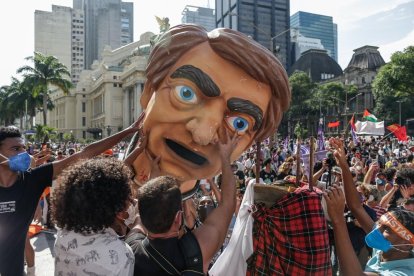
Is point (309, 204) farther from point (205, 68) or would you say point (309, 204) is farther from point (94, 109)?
point (94, 109)

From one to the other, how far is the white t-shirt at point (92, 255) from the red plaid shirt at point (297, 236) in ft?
2.77

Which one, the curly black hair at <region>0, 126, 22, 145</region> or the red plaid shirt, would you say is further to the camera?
the curly black hair at <region>0, 126, 22, 145</region>

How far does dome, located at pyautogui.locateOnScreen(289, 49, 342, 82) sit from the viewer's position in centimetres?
7375

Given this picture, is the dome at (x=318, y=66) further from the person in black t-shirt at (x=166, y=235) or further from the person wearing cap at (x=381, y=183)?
the person in black t-shirt at (x=166, y=235)

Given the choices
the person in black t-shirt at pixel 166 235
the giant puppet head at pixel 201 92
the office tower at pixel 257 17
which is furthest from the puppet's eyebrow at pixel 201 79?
the office tower at pixel 257 17

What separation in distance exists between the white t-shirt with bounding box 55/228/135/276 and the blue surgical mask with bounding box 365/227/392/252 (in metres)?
1.37

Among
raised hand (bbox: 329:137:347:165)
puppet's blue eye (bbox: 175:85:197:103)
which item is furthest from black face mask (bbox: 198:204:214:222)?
raised hand (bbox: 329:137:347:165)

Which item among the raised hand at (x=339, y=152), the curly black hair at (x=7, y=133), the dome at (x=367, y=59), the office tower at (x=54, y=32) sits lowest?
the raised hand at (x=339, y=152)

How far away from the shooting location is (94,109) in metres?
80.3

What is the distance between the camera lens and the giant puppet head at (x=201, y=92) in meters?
2.79

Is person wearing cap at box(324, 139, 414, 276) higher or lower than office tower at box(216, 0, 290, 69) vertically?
lower

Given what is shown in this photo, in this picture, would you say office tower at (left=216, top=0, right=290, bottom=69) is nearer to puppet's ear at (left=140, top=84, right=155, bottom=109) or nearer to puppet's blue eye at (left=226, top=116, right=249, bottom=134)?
puppet's ear at (left=140, top=84, right=155, bottom=109)

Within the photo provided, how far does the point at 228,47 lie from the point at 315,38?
147370mm

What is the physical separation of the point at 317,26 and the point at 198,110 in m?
154
